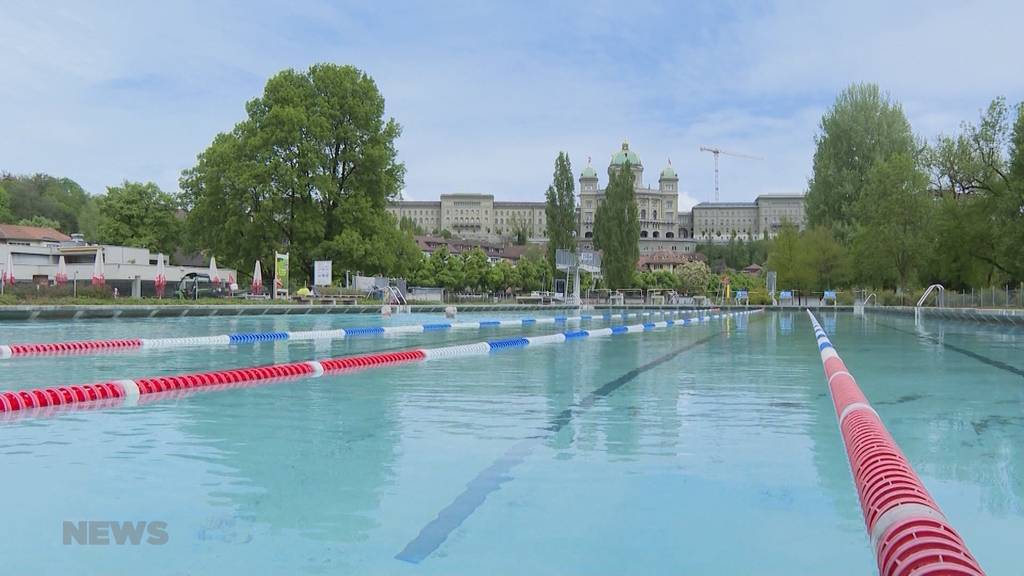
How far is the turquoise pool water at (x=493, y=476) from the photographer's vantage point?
351 centimetres

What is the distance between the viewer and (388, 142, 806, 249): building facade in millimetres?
169250

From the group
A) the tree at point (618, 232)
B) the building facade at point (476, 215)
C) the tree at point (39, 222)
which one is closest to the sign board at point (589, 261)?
the tree at point (618, 232)

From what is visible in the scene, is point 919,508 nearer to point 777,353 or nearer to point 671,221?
point 777,353

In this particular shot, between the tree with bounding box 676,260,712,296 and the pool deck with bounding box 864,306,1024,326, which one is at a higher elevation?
the tree with bounding box 676,260,712,296

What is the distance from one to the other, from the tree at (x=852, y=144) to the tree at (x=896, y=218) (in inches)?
199

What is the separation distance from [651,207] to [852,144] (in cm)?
12017

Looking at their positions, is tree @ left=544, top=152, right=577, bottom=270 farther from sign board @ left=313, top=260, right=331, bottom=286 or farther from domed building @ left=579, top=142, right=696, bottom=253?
domed building @ left=579, top=142, right=696, bottom=253

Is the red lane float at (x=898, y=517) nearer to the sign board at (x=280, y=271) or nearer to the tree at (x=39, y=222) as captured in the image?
the sign board at (x=280, y=271)

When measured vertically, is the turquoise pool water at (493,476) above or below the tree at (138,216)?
below

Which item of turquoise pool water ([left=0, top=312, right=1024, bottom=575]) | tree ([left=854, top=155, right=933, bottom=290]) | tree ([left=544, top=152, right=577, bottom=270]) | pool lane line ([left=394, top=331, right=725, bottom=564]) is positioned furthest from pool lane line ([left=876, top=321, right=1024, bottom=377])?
tree ([left=544, top=152, right=577, bottom=270])

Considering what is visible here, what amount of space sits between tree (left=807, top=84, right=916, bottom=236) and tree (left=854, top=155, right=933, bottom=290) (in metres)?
5.04

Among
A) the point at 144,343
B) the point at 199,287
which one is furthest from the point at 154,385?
the point at 199,287

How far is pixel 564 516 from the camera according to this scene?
404cm

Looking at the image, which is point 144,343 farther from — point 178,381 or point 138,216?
point 138,216
